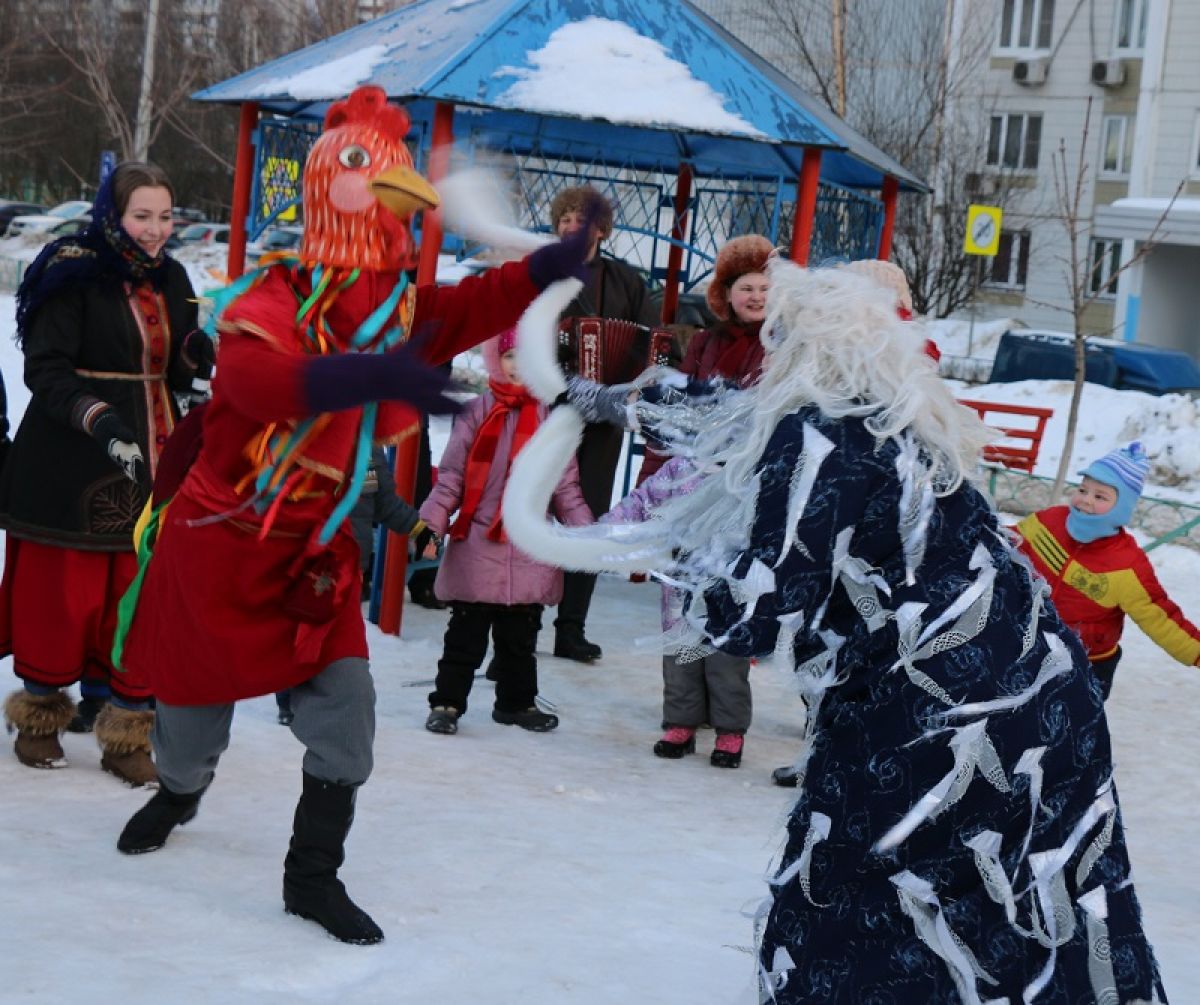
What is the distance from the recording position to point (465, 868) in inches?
168

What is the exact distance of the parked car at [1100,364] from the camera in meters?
17.7

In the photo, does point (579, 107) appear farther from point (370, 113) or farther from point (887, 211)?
point (370, 113)

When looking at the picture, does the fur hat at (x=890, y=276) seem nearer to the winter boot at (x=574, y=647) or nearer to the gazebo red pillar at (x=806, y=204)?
the gazebo red pillar at (x=806, y=204)

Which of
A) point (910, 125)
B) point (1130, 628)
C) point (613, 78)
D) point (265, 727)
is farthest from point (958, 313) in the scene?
point (265, 727)

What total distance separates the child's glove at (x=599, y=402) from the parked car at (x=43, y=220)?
1350 inches

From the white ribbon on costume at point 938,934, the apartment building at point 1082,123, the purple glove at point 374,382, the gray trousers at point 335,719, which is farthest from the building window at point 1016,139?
the white ribbon on costume at point 938,934

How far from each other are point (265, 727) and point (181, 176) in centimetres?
4173

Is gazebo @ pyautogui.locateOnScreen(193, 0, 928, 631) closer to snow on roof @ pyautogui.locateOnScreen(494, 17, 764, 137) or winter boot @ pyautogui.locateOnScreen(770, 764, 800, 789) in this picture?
snow on roof @ pyautogui.locateOnScreen(494, 17, 764, 137)

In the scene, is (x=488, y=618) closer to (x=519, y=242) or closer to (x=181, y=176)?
(x=519, y=242)

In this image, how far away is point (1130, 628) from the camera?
28.7 ft

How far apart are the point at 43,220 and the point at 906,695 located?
Answer: 36804 mm

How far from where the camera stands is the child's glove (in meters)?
3.18

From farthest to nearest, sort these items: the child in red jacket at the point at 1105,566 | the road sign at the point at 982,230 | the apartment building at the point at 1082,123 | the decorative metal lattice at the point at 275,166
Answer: the apartment building at the point at 1082,123, the road sign at the point at 982,230, the decorative metal lattice at the point at 275,166, the child in red jacket at the point at 1105,566

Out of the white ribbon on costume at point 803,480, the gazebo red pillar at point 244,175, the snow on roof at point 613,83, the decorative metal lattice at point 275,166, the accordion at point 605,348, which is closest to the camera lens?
the white ribbon on costume at point 803,480
